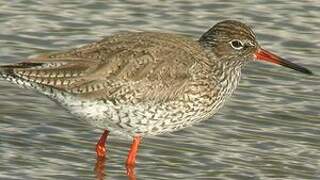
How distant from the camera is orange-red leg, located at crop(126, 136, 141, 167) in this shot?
1349 centimetres

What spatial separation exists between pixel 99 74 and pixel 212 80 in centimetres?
131

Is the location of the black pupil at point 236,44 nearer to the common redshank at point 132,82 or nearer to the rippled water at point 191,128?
the common redshank at point 132,82

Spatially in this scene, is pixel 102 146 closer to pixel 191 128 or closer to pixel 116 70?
pixel 116 70

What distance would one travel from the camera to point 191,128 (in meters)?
14.8

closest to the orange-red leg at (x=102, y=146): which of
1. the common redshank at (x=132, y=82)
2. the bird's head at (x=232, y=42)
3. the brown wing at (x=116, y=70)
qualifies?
the common redshank at (x=132, y=82)

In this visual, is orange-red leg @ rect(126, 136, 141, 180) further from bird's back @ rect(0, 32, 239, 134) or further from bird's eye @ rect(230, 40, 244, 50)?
bird's eye @ rect(230, 40, 244, 50)

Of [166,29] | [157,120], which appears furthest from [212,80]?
[166,29]

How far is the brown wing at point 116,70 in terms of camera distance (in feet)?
42.9

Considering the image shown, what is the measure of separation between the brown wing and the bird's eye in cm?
72

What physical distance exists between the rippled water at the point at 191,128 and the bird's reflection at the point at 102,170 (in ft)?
0.19

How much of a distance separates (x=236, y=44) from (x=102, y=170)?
2130mm

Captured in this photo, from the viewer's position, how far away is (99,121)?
13180 millimetres

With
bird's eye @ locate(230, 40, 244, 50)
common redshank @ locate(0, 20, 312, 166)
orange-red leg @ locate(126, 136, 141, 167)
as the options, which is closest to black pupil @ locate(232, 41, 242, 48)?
bird's eye @ locate(230, 40, 244, 50)

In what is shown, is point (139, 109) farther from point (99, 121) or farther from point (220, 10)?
point (220, 10)
